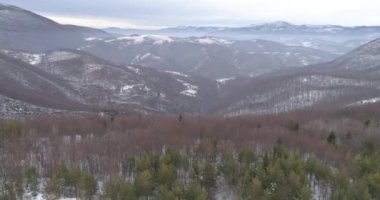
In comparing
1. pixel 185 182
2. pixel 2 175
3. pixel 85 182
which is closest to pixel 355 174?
pixel 185 182

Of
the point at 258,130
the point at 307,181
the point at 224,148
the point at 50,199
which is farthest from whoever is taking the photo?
the point at 258,130

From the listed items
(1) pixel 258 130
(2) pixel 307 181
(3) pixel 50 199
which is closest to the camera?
(3) pixel 50 199

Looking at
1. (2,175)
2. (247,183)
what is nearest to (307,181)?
(247,183)

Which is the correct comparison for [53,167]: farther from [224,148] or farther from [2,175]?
[224,148]

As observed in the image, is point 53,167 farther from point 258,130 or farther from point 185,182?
point 258,130

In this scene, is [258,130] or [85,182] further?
[258,130]

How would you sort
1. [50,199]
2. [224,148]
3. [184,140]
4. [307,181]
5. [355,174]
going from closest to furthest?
[50,199] → [307,181] → [355,174] → [224,148] → [184,140]
